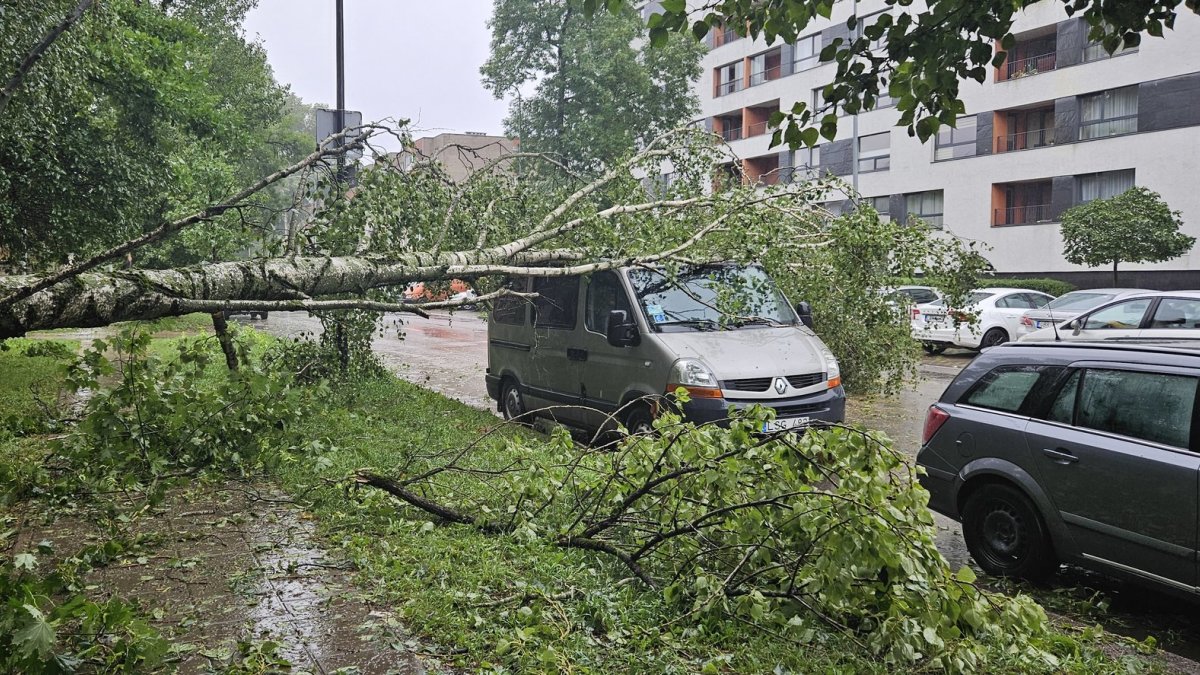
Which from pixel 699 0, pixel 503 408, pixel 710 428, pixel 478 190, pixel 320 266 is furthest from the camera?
pixel 699 0

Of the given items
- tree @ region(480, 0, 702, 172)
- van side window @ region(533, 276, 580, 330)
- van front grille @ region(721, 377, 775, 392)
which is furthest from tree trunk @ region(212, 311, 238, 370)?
tree @ region(480, 0, 702, 172)

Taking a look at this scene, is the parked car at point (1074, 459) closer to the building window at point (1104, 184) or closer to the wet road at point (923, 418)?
the wet road at point (923, 418)

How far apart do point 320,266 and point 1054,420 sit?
16.3 feet

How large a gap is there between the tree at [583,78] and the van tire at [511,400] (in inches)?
1074

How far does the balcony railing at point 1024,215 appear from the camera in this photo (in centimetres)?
3325

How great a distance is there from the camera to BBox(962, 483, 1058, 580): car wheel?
525cm

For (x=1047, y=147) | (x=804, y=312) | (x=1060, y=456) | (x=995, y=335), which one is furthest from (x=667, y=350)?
(x=1047, y=147)

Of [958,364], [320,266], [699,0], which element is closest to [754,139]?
[699,0]

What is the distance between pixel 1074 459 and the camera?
5.09 meters

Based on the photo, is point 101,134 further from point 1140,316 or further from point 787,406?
point 1140,316

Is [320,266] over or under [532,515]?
over

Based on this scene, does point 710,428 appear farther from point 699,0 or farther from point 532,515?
point 699,0

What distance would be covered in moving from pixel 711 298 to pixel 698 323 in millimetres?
395

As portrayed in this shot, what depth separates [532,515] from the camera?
211 inches
